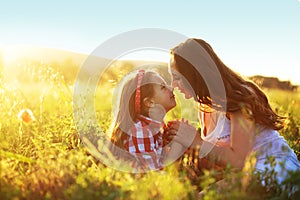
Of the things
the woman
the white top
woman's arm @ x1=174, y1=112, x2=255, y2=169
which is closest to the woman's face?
the woman

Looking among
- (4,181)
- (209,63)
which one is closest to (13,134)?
(4,181)

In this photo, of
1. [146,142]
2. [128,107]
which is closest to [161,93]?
[128,107]

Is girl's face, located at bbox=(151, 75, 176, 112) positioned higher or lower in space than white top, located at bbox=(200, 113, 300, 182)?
higher

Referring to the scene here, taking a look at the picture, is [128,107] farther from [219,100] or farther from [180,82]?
[219,100]

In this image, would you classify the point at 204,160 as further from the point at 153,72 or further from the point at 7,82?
the point at 7,82

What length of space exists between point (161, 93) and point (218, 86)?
48 cm

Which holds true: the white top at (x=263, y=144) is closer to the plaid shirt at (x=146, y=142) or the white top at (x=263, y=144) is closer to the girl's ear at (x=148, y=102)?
the plaid shirt at (x=146, y=142)

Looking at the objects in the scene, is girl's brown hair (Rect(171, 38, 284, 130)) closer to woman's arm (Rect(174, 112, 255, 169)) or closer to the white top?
the white top

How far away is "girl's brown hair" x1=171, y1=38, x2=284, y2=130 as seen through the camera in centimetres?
366

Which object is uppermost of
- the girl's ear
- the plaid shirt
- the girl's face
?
the girl's face

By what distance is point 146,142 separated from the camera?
3.58m

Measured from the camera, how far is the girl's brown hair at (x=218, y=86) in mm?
3656

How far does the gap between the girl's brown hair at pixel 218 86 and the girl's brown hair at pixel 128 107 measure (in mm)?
310

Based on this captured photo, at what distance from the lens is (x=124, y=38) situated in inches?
159
